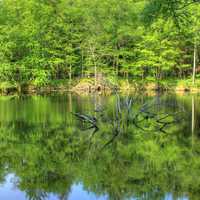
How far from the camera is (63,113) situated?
83.6 feet

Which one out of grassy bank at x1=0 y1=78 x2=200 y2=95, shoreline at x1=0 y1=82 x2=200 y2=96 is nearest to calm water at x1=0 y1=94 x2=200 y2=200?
shoreline at x1=0 y1=82 x2=200 y2=96

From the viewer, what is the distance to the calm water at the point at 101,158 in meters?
10.2

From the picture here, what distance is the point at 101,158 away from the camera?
13.3 metres

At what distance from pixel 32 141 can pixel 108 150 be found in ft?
12.3

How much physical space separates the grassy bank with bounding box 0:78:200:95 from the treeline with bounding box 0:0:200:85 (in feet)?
3.15

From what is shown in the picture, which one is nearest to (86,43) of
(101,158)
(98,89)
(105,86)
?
(105,86)

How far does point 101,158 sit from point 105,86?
34.7 metres

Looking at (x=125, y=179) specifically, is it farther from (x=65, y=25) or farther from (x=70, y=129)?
(x=65, y=25)

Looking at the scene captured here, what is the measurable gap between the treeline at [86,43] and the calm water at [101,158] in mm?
26730

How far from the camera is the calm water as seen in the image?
10234 mm

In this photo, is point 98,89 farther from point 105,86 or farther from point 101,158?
point 101,158

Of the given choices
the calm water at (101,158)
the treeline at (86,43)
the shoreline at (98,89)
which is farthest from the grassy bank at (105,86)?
the calm water at (101,158)

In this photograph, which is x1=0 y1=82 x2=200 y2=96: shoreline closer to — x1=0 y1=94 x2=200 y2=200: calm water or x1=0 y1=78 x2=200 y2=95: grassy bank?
x1=0 y1=78 x2=200 y2=95: grassy bank

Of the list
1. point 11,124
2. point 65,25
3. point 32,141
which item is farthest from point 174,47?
point 32,141
